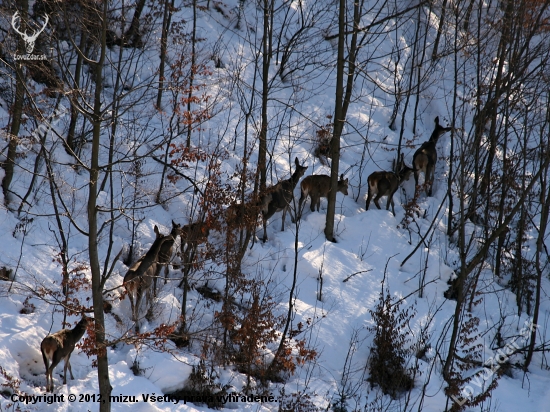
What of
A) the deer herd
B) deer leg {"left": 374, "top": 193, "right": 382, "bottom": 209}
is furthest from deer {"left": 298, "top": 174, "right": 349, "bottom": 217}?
deer leg {"left": 374, "top": 193, "right": 382, "bottom": 209}

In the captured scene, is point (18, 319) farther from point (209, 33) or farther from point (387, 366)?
point (209, 33)

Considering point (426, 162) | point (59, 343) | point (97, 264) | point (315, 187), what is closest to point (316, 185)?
point (315, 187)

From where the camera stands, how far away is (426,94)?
1944cm

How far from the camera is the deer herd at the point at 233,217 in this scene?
8.91 meters

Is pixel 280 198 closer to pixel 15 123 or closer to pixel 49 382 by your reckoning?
pixel 15 123

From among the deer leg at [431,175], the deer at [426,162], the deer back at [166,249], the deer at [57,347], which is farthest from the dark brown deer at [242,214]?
the deer leg at [431,175]

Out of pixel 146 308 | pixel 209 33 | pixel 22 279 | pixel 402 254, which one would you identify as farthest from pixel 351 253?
pixel 209 33

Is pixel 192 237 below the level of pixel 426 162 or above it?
below

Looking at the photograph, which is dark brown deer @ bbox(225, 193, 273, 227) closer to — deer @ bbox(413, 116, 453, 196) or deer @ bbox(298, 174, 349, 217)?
deer @ bbox(298, 174, 349, 217)

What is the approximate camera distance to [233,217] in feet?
36.9

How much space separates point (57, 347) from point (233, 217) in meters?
3.98

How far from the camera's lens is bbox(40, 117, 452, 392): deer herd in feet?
29.2

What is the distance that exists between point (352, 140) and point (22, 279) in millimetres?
10200

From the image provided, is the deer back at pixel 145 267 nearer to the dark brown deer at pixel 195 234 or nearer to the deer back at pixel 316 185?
the dark brown deer at pixel 195 234
